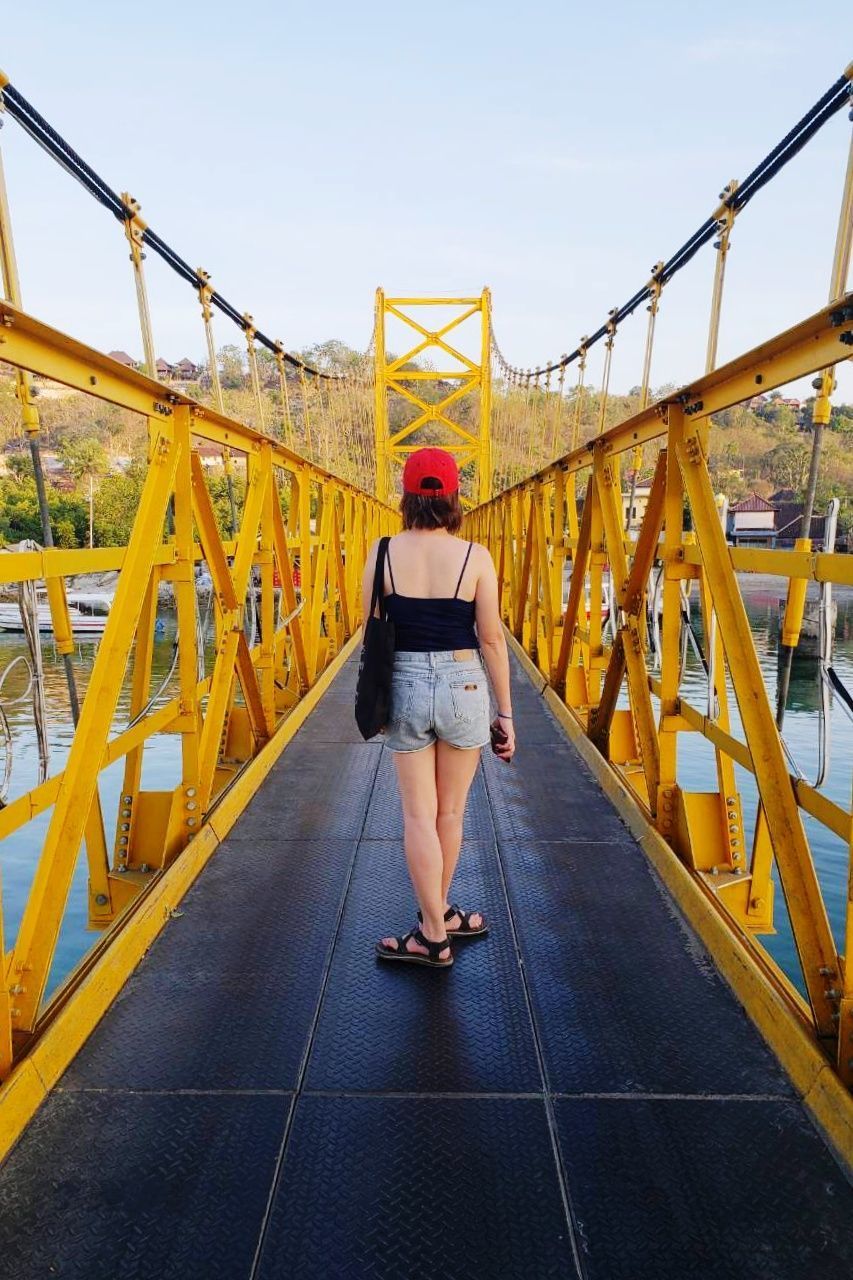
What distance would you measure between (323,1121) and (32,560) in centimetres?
97

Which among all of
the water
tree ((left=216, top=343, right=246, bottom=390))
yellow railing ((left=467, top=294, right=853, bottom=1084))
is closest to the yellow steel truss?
the water

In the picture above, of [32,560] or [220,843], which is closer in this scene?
[32,560]

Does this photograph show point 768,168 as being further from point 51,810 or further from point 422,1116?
point 51,810

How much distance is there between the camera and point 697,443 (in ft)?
6.48

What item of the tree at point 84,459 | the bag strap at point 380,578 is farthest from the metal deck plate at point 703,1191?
the tree at point 84,459

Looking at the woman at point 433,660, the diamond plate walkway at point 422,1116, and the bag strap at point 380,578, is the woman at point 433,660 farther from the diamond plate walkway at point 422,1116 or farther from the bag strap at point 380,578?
the diamond plate walkway at point 422,1116

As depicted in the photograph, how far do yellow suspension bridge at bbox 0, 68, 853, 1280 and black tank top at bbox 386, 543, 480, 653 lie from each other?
1.74 feet

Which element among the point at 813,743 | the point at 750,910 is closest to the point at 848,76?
the point at 750,910

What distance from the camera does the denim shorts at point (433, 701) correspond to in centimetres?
169

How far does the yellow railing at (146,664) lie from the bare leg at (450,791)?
0.64 meters

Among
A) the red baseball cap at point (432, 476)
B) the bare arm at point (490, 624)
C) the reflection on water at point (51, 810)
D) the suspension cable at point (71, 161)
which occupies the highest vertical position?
the suspension cable at point (71, 161)

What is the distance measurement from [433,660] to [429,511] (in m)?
0.29

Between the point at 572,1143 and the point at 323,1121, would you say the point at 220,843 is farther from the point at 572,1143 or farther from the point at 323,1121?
the point at 572,1143

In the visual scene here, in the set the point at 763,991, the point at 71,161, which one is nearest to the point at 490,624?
the point at 763,991
